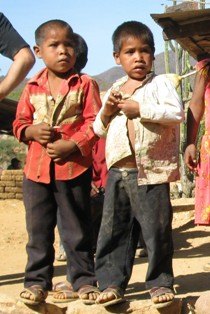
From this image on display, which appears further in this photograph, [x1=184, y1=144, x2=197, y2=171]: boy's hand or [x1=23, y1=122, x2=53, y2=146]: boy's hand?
[x1=184, y1=144, x2=197, y2=171]: boy's hand

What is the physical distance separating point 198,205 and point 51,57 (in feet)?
4.27

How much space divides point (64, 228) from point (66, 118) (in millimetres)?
667

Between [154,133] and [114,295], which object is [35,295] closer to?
[114,295]

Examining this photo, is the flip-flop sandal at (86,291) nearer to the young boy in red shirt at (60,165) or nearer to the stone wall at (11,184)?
the young boy in red shirt at (60,165)

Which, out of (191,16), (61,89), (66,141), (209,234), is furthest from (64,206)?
(209,234)

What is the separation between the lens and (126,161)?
4379mm

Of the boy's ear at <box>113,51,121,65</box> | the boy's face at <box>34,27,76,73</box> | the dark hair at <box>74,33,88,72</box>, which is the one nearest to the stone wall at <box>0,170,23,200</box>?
the dark hair at <box>74,33,88,72</box>

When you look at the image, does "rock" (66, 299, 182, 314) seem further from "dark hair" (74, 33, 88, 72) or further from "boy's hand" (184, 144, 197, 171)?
"dark hair" (74, 33, 88, 72)

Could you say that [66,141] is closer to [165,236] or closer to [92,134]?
[92,134]

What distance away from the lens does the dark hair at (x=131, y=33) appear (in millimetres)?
4379

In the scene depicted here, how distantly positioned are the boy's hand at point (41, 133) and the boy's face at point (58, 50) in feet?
1.20

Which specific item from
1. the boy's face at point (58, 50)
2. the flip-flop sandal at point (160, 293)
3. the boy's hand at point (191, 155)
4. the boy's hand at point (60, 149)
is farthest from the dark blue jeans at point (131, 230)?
the boy's face at point (58, 50)

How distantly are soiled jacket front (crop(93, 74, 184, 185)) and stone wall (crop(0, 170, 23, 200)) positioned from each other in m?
9.31

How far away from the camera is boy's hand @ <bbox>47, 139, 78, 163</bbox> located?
446 cm
